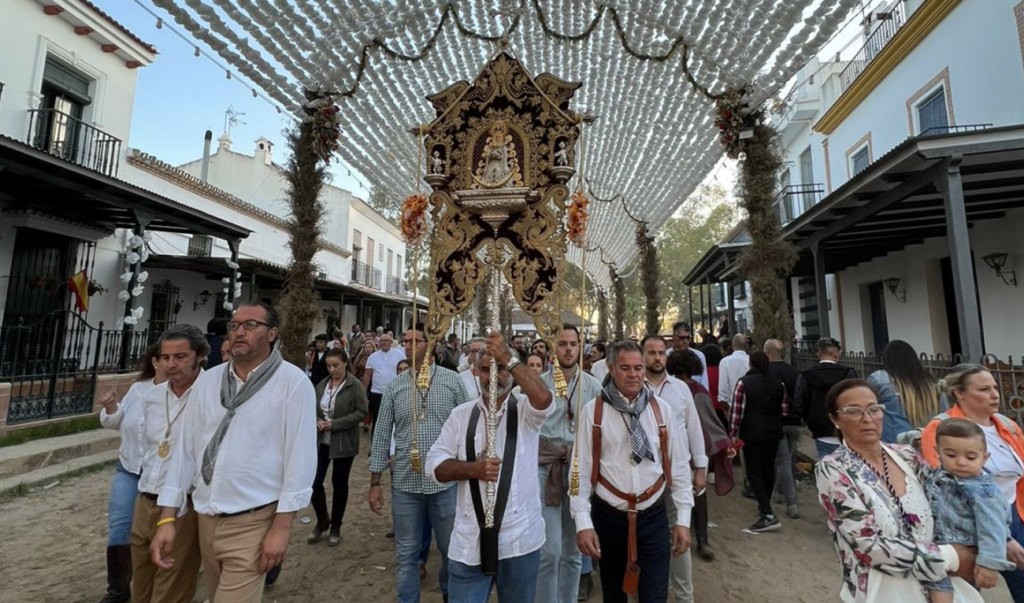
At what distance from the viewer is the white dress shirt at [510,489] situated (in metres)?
2.11

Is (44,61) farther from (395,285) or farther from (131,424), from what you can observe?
(395,285)

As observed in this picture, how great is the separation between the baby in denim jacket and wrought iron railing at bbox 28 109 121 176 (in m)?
13.5

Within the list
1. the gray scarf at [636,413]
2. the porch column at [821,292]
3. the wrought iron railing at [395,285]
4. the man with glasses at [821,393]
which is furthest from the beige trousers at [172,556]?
the wrought iron railing at [395,285]

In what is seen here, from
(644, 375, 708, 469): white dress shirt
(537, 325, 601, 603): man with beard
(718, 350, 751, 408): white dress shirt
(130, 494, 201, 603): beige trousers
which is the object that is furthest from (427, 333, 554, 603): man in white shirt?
(718, 350, 751, 408): white dress shirt

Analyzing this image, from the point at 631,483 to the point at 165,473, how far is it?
98.5 inches

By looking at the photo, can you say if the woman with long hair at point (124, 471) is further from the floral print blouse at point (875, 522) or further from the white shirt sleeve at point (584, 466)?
the floral print blouse at point (875, 522)

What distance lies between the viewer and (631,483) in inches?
93.2

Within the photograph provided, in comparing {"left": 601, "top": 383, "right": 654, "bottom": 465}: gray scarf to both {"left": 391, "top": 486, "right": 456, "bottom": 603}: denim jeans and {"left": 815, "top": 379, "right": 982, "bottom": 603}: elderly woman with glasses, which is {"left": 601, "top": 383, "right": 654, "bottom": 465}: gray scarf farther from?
{"left": 391, "top": 486, "right": 456, "bottom": 603}: denim jeans

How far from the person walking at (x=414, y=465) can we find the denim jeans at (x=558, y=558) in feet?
1.89

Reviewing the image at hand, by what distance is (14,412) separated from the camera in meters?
6.49

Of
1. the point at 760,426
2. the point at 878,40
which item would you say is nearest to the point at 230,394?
the point at 760,426

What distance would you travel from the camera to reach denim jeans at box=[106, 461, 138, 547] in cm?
293

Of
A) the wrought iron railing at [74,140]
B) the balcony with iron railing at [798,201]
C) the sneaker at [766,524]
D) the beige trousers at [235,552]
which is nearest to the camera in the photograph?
the beige trousers at [235,552]

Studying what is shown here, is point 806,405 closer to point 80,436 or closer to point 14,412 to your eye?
point 80,436
